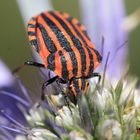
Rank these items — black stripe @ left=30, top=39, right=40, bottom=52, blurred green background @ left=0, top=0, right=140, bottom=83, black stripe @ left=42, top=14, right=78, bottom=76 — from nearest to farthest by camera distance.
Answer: black stripe @ left=42, top=14, right=78, bottom=76 < black stripe @ left=30, top=39, right=40, bottom=52 < blurred green background @ left=0, top=0, right=140, bottom=83

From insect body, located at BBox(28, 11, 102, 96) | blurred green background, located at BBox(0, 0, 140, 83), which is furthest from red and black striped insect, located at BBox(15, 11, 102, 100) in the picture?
blurred green background, located at BBox(0, 0, 140, 83)

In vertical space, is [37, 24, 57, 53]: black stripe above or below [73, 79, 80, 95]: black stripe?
above

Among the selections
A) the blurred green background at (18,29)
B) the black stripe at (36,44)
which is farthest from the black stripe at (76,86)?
the blurred green background at (18,29)

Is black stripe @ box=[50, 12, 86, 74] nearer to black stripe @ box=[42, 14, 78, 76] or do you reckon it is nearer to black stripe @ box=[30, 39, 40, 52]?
black stripe @ box=[42, 14, 78, 76]

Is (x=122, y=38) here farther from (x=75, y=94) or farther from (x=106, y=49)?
(x=75, y=94)

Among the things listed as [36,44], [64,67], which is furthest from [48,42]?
[64,67]

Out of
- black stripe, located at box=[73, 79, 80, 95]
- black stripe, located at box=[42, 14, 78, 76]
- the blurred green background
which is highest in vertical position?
black stripe, located at box=[42, 14, 78, 76]

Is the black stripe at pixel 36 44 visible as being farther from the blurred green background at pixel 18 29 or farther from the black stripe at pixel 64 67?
the blurred green background at pixel 18 29

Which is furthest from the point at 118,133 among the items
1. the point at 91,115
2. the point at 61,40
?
the point at 61,40

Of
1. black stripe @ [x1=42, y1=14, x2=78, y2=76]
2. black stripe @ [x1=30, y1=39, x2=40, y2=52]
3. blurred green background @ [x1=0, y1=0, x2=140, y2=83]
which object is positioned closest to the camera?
black stripe @ [x1=42, y1=14, x2=78, y2=76]
